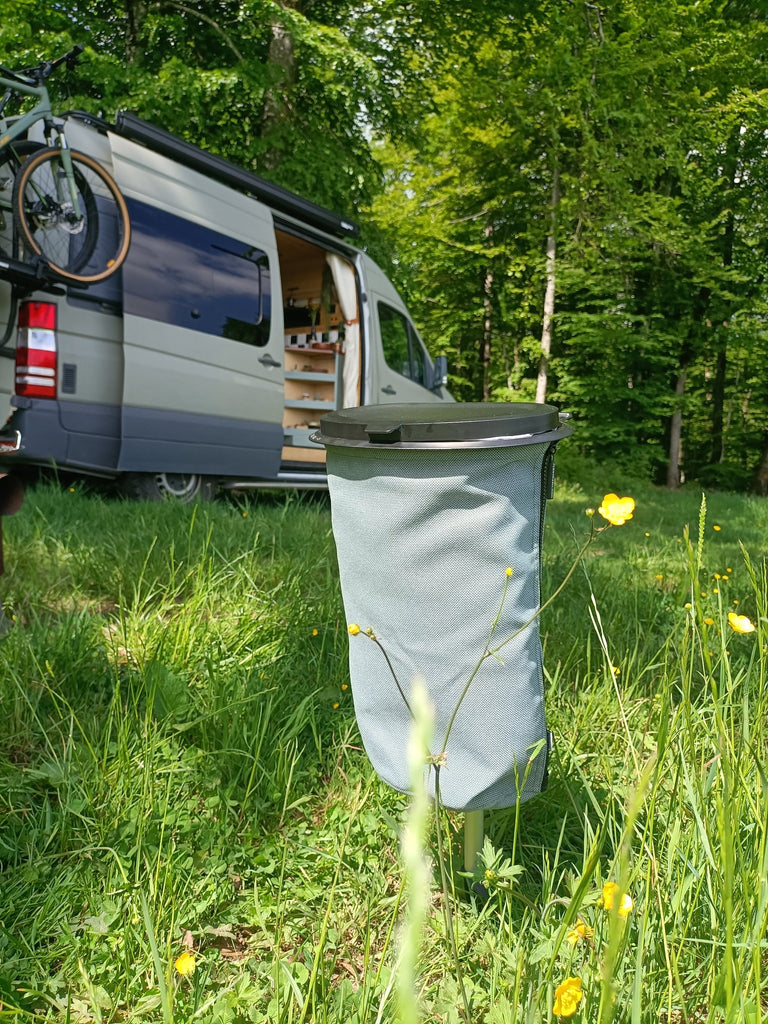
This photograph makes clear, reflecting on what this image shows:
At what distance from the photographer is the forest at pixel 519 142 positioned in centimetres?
786

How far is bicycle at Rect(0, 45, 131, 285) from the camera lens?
12.7 feet

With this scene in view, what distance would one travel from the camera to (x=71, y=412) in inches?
165

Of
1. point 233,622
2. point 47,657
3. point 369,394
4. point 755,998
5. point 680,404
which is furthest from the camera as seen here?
point 680,404

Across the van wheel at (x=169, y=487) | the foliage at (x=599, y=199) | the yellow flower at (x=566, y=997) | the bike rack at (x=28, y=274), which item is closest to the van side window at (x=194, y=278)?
the bike rack at (x=28, y=274)

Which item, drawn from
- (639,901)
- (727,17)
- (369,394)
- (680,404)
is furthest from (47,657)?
(727,17)

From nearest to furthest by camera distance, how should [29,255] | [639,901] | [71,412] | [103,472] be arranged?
[639,901]
[29,255]
[71,412]
[103,472]

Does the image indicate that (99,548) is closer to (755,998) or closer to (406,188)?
(755,998)

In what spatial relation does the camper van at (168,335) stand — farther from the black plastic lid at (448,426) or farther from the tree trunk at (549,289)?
the tree trunk at (549,289)

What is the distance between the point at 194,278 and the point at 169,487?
1.46m

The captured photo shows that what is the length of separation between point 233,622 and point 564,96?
10691mm

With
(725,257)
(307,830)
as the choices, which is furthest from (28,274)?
(725,257)

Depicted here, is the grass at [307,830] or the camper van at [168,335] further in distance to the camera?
the camper van at [168,335]

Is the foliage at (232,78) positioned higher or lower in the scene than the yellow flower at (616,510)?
higher

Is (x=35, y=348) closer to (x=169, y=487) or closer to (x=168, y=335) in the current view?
(x=168, y=335)
